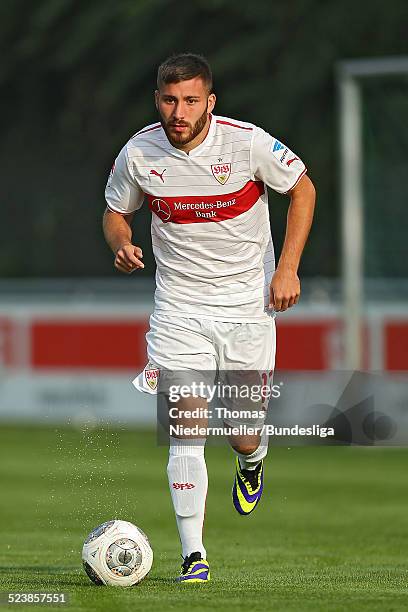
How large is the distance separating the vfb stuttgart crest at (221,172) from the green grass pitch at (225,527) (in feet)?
4.21

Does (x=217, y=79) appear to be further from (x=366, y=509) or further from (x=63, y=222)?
(x=366, y=509)

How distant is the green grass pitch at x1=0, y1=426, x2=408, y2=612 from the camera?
24.2 feet

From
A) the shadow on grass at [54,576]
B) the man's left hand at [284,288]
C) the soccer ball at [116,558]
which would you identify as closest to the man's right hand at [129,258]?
the man's left hand at [284,288]

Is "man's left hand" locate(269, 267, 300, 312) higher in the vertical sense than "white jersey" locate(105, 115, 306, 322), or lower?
lower

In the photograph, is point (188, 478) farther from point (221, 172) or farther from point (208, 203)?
point (221, 172)

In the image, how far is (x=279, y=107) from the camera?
25219 mm

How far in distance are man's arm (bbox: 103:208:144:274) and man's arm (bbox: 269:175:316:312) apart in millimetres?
650

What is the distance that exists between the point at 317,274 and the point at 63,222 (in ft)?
17.1

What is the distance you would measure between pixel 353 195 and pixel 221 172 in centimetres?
1054

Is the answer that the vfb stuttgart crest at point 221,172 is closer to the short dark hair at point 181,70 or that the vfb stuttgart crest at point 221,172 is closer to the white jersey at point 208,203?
the white jersey at point 208,203

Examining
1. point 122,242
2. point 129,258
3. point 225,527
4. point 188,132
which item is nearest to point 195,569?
point 129,258

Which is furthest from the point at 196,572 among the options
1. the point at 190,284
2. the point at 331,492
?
the point at 331,492

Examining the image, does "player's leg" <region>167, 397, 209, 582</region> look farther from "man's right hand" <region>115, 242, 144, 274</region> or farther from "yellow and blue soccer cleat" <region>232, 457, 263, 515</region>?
"yellow and blue soccer cleat" <region>232, 457, 263, 515</region>

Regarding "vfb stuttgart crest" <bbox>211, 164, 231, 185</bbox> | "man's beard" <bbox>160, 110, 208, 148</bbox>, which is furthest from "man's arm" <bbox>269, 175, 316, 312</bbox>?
"man's beard" <bbox>160, 110, 208, 148</bbox>
